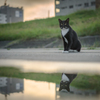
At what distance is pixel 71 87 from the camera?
2.47 metres

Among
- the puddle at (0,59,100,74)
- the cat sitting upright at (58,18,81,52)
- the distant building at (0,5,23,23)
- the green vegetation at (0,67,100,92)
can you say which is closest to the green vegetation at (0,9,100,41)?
the cat sitting upright at (58,18,81,52)

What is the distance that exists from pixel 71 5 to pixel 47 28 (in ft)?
81.7

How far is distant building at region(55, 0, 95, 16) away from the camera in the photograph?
132 feet

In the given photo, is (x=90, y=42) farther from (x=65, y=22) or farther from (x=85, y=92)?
(x=85, y=92)

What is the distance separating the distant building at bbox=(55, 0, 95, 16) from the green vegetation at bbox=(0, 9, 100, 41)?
1706 centimetres

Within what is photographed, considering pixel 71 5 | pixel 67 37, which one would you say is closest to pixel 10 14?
pixel 71 5

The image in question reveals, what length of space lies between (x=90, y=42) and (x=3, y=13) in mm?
50523

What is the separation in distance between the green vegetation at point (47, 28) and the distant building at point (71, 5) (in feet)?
56.0

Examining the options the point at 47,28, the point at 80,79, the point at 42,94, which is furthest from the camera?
the point at 47,28

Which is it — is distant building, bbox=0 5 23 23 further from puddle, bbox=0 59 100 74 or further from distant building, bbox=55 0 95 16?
puddle, bbox=0 59 100 74

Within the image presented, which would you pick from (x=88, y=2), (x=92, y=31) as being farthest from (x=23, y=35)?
(x=88, y=2)

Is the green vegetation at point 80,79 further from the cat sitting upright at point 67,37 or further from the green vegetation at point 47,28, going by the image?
the green vegetation at point 47,28

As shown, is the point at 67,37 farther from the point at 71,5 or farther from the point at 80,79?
the point at 71,5

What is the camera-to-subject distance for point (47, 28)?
20.6 meters
